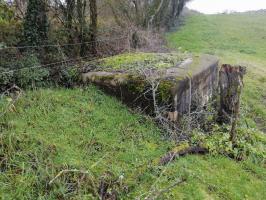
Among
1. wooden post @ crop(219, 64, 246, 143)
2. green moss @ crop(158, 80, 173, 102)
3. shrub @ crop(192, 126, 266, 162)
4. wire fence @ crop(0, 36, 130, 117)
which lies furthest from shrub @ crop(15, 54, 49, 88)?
wooden post @ crop(219, 64, 246, 143)

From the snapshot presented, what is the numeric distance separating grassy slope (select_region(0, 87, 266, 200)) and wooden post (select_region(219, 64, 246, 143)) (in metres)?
1.23

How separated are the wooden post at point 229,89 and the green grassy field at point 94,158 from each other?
118 centimetres

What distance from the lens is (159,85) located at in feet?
17.2

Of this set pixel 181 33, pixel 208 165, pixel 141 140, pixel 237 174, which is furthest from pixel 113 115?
pixel 181 33

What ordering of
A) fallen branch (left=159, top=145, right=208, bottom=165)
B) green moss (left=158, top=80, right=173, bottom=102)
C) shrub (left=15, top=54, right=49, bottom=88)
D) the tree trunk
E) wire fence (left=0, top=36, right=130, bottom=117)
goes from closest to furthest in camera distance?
fallen branch (left=159, top=145, right=208, bottom=165) < green moss (left=158, top=80, right=173, bottom=102) < wire fence (left=0, top=36, right=130, bottom=117) < shrub (left=15, top=54, right=49, bottom=88) < the tree trunk

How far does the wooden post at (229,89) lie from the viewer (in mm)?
5523

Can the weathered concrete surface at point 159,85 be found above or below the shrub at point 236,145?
above

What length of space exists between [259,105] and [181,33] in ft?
43.1

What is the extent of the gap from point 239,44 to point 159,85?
1596 cm

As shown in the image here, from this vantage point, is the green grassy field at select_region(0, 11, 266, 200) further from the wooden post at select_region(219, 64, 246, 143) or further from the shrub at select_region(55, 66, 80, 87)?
the wooden post at select_region(219, 64, 246, 143)

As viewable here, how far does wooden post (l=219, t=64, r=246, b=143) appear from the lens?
552 centimetres

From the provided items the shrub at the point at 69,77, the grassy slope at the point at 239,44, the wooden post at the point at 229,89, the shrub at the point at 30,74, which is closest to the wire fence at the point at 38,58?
the shrub at the point at 30,74

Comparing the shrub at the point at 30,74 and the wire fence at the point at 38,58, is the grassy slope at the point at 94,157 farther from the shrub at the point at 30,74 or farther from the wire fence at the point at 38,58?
the shrub at the point at 30,74

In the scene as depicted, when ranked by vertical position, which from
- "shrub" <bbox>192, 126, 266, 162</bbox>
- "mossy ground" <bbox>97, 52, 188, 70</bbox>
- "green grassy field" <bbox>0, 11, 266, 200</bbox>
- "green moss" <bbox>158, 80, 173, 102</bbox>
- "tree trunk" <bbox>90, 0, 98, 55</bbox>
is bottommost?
"shrub" <bbox>192, 126, 266, 162</bbox>
